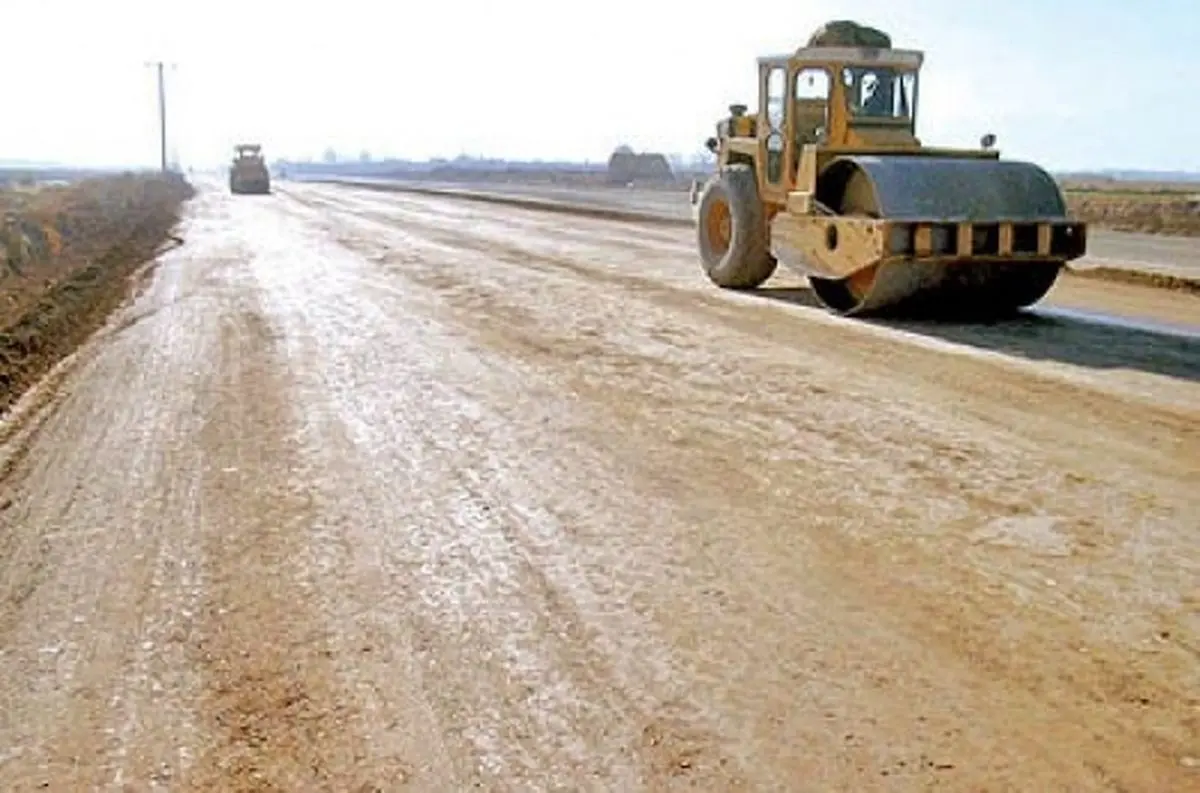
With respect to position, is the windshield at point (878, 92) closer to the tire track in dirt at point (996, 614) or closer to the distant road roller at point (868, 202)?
the distant road roller at point (868, 202)

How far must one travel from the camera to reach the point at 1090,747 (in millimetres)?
3408

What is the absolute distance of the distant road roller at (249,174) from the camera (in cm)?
5428

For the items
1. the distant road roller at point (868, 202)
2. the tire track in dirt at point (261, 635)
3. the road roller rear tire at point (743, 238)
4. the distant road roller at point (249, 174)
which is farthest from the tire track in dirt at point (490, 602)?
the distant road roller at point (249, 174)

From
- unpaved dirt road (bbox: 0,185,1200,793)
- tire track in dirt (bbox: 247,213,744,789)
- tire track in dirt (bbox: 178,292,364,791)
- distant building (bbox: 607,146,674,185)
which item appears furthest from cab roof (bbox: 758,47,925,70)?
distant building (bbox: 607,146,674,185)

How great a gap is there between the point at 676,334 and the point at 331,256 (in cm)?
892

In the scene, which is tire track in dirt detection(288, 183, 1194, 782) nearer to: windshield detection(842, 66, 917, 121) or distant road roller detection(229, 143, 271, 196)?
windshield detection(842, 66, 917, 121)

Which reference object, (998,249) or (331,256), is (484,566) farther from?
(331,256)

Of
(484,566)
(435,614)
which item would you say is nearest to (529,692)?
(435,614)

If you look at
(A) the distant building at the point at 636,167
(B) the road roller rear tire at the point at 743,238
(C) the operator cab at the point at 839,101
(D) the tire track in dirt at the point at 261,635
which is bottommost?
(D) the tire track in dirt at the point at 261,635

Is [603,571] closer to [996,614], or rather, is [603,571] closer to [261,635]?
[261,635]

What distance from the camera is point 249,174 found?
180 ft

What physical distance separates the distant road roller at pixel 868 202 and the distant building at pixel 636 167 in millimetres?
72156

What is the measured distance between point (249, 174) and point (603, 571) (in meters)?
53.5

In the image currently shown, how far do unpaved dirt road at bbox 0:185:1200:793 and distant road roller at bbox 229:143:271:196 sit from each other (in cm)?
4691
